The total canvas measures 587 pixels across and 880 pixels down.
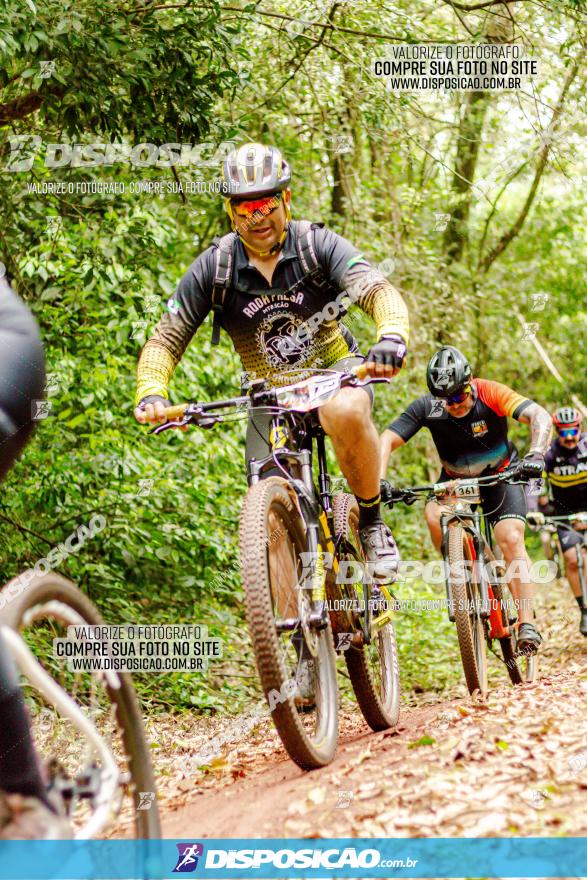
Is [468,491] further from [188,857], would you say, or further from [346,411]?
[188,857]

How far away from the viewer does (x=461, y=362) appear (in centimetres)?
695

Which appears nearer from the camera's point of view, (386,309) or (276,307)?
(386,309)

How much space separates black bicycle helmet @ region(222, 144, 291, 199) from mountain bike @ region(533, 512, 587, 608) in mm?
6417

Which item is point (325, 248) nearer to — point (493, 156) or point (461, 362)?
point (461, 362)

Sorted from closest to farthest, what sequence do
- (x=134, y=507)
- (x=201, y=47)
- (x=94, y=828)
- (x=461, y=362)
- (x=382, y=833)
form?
(x=94, y=828), (x=382, y=833), (x=201, y=47), (x=461, y=362), (x=134, y=507)

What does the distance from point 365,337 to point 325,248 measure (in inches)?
289

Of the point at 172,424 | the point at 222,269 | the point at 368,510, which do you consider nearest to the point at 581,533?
the point at 368,510

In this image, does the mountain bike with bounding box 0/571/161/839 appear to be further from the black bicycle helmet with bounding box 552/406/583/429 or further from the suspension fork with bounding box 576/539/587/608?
the black bicycle helmet with bounding box 552/406/583/429

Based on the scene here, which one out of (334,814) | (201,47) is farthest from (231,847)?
(201,47)

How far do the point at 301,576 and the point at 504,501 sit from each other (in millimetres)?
3490

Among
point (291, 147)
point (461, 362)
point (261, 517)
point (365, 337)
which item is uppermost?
point (291, 147)

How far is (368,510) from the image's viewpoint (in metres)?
5.11

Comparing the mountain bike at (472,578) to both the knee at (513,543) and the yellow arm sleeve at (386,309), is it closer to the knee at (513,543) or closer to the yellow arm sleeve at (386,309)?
the knee at (513,543)

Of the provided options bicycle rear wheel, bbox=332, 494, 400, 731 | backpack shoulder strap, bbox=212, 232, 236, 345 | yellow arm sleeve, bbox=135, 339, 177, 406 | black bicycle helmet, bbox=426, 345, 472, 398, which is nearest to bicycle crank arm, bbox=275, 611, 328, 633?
bicycle rear wheel, bbox=332, 494, 400, 731
